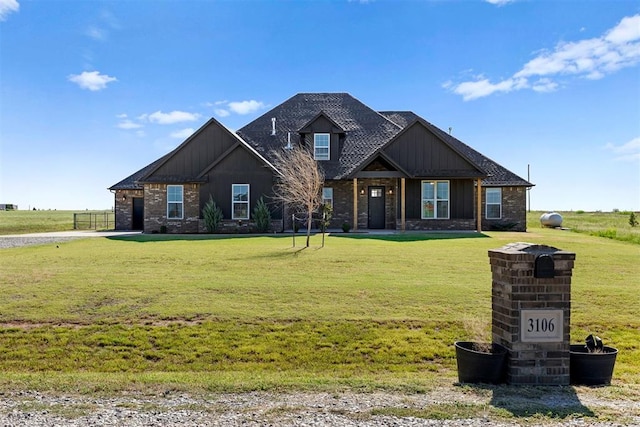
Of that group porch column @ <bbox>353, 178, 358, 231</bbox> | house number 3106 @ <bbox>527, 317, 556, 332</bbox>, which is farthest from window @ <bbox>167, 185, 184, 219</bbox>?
house number 3106 @ <bbox>527, 317, 556, 332</bbox>

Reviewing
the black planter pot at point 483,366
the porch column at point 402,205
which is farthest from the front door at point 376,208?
the black planter pot at point 483,366

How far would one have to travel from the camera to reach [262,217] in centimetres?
2473

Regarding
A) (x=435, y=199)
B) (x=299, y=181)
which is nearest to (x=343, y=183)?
(x=435, y=199)

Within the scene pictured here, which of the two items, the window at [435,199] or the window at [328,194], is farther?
the window at [328,194]

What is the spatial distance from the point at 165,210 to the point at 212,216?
301 cm

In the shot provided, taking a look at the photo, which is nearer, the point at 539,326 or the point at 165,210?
the point at 539,326

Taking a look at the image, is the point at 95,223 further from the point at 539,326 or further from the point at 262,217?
the point at 539,326

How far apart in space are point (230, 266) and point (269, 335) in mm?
5583

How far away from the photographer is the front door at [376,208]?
2712cm

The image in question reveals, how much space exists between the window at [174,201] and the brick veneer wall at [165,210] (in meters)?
0.18

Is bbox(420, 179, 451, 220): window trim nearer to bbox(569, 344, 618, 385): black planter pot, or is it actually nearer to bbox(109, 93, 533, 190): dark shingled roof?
bbox(109, 93, 533, 190): dark shingled roof

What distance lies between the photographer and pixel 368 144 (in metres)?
29.1

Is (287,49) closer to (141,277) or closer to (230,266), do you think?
(230,266)

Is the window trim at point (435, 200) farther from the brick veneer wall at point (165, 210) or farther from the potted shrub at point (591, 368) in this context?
the potted shrub at point (591, 368)
